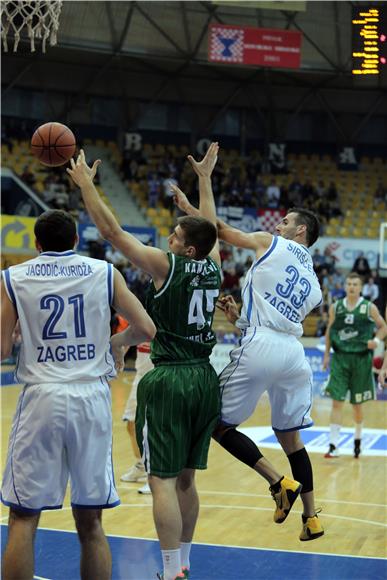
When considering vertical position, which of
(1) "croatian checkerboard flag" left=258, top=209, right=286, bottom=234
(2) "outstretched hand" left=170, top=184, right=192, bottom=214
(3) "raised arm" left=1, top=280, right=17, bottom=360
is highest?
(2) "outstretched hand" left=170, top=184, right=192, bottom=214

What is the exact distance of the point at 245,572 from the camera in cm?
588

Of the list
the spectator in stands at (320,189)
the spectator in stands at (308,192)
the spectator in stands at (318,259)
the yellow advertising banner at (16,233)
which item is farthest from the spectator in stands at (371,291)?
the yellow advertising banner at (16,233)

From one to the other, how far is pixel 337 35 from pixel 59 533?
76.0 ft

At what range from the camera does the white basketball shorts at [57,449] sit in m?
4.25

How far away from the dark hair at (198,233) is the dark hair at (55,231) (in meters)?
Answer: 0.88

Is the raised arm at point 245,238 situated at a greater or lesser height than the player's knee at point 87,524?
greater

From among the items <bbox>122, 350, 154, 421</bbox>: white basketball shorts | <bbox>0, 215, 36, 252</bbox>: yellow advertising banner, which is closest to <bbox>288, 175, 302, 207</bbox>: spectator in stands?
<bbox>0, 215, 36, 252</bbox>: yellow advertising banner

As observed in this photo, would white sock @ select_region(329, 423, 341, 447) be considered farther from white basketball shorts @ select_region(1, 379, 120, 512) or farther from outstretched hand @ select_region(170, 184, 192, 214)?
white basketball shorts @ select_region(1, 379, 120, 512)

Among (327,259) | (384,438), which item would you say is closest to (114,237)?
(384,438)

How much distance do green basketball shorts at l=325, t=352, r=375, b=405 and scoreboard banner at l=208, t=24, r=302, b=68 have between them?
1578cm

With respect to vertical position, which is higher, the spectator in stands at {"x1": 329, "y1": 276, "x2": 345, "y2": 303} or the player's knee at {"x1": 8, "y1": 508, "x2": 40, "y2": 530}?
the player's knee at {"x1": 8, "y1": 508, "x2": 40, "y2": 530}

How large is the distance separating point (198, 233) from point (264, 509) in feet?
11.5

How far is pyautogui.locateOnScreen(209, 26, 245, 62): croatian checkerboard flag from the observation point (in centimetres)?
2495

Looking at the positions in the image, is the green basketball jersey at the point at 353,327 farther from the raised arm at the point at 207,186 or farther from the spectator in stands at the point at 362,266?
the spectator in stands at the point at 362,266
